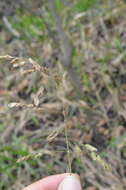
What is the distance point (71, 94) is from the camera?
1.97m

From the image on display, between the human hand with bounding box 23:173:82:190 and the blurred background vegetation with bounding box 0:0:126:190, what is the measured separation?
0.46 meters

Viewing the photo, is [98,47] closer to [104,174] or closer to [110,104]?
[110,104]

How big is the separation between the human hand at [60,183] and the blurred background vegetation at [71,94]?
457 millimetres

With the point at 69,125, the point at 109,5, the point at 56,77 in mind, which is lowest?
the point at 69,125

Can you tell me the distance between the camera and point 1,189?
179cm

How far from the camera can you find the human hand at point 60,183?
84 cm

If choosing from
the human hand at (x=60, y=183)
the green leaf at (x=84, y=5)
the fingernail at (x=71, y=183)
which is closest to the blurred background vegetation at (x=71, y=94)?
the green leaf at (x=84, y=5)

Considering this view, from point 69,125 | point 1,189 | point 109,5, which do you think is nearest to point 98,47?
point 109,5

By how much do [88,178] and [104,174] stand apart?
0.28 ft

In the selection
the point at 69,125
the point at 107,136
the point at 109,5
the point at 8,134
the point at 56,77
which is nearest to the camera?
the point at 56,77

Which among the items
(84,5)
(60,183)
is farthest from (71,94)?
(60,183)

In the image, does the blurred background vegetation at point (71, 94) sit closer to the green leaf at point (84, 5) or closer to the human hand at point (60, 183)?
the green leaf at point (84, 5)

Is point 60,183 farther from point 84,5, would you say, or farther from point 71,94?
point 84,5

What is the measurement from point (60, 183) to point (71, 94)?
43.0 inches
